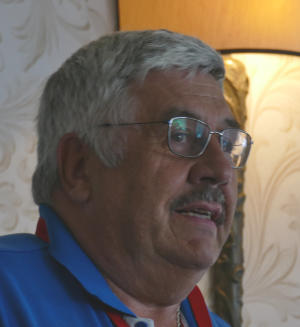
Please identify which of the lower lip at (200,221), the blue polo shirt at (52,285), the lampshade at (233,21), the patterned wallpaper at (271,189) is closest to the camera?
the blue polo shirt at (52,285)

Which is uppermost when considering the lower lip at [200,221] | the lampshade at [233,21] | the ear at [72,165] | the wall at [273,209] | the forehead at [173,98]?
the lampshade at [233,21]

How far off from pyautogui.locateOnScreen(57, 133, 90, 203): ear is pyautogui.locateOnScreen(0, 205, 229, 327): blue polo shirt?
63mm

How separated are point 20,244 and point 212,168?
1.14ft

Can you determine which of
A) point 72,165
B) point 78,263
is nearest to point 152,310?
point 78,263

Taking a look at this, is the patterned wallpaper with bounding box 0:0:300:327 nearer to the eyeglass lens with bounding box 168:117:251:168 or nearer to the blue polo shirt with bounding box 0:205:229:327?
the eyeglass lens with bounding box 168:117:251:168

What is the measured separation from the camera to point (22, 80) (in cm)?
115

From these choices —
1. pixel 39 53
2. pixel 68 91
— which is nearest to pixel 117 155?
pixel 68 91

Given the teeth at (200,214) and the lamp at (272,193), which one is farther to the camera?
the lamp at (272,193)

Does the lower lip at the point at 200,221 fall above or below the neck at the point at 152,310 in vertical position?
above

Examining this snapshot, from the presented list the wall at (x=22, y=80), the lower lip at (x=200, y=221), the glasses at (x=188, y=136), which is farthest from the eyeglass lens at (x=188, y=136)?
the wall at (x=22, y=80)

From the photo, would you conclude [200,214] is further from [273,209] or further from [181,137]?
[273,209]

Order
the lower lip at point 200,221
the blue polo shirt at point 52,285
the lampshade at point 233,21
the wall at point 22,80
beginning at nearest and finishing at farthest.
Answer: the blue polo shirt at point 52,285
the lower lip at point 200,221
the lampshade at point 233,21
the wall at point 22,80

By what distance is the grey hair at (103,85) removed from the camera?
79 centimetres

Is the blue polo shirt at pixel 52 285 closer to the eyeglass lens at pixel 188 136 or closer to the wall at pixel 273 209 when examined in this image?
the eyeglass lens at pixel 188 136
